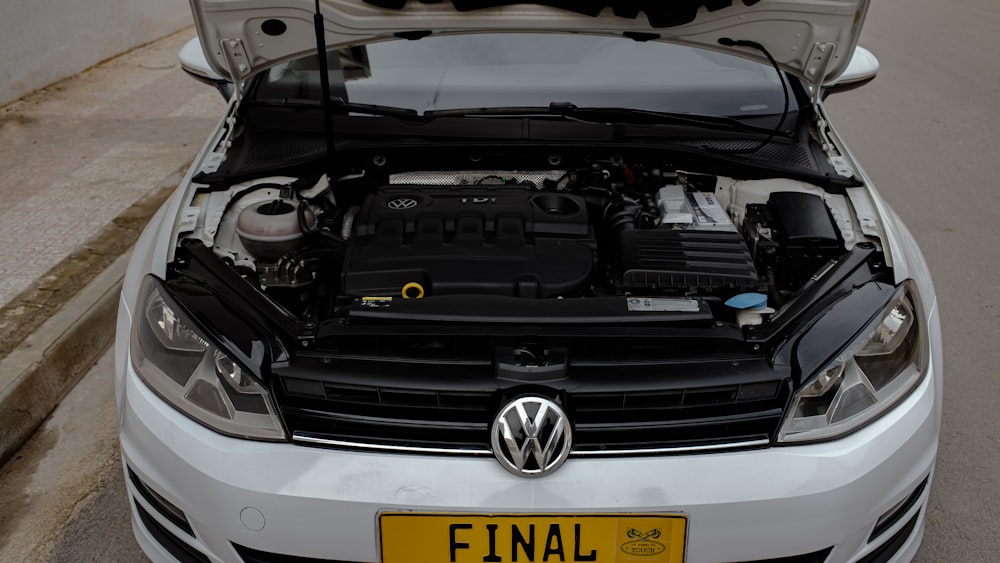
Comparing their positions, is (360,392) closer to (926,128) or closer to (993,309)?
(993,309)

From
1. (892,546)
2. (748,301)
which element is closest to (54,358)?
(748,301)

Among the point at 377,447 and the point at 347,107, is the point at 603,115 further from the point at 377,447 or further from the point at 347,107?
the point at 377,447

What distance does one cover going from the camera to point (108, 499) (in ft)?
7.97

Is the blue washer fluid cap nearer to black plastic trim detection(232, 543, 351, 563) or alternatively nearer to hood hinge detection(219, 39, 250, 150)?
black plastic trim detection(232, 543, 351, 563)

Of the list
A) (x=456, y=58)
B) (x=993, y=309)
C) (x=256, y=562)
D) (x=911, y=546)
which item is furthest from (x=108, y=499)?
(x=993, y=309)

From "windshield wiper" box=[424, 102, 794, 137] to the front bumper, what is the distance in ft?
3.66

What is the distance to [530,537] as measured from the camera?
1499 mm

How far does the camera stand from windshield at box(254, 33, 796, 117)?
2.49 meters

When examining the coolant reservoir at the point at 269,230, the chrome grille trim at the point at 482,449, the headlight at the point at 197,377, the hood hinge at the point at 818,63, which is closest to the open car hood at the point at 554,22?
the hood hinge at the point at 818,63

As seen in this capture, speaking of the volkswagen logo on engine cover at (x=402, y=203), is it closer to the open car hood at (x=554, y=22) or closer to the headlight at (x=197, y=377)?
the open car hood at (x=554, y=22)

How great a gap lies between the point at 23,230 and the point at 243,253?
2.24 metres

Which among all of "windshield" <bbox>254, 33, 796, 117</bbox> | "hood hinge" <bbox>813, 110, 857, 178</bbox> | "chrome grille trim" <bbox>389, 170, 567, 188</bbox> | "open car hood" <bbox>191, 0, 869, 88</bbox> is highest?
"open car hood" <bbox>191, 0, 869, 88</bbox>

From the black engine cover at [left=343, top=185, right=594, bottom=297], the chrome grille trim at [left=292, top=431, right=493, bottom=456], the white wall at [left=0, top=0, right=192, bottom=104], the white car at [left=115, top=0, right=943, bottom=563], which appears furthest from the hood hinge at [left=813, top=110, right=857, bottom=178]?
the white wall at [left=0, top=0, right=192, bottom=104]

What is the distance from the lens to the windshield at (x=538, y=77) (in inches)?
98.0
